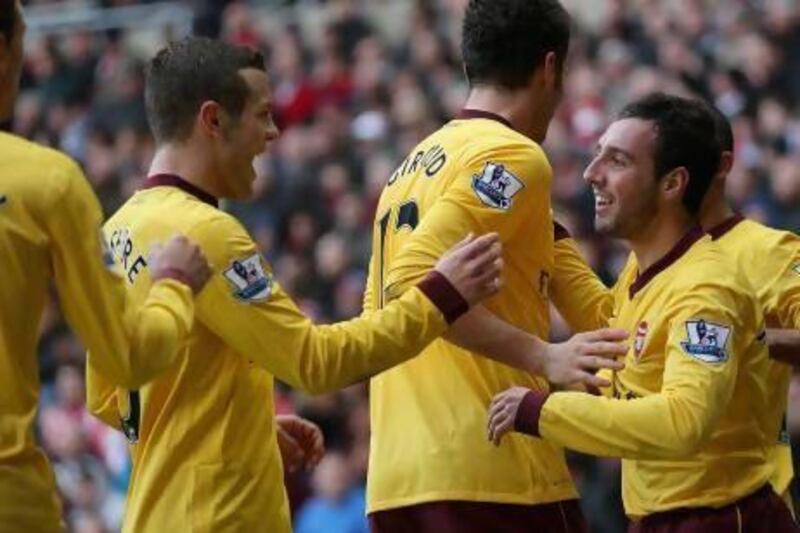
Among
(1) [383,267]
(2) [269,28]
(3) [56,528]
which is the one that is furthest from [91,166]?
(3) [56,528]

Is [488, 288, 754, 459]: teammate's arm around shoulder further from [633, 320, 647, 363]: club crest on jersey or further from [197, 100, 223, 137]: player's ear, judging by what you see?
[197, 100, 223, 137]: player's ear

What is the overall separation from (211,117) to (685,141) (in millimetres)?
1384

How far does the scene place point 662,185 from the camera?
652 cm

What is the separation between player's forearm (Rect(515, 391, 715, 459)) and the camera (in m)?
5.93

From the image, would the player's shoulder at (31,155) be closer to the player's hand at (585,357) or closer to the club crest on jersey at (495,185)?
the club crest on jersey at (495,185)

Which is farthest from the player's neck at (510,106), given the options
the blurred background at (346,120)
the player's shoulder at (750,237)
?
the blurred background at (346,120)

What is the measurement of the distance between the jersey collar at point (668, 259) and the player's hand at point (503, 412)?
59 cm

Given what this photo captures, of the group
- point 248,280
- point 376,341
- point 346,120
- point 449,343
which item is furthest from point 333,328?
point 346,120

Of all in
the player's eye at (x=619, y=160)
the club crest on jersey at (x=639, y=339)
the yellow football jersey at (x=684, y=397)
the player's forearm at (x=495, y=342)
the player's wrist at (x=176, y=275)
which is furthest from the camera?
the player's eye at (x=619, y=160)

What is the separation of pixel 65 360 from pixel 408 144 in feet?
8.66

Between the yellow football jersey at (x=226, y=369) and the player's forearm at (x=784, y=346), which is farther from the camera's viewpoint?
the player's forearm at (x=784, y=346)

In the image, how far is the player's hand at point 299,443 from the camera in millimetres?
6605

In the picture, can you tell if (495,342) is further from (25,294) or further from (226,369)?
(25,294)

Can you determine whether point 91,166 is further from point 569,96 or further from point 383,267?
point 383,267
